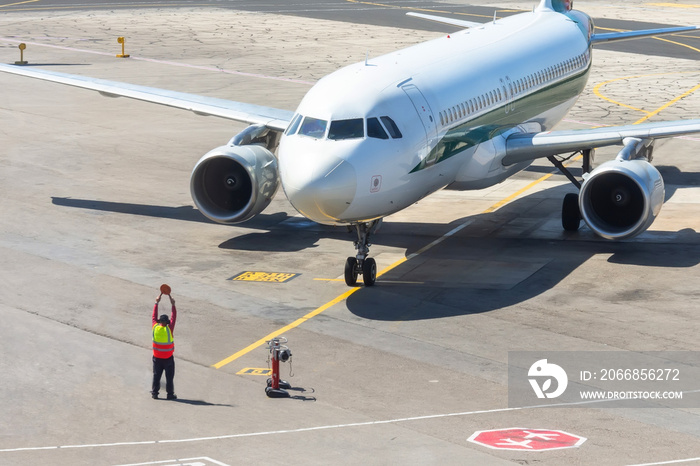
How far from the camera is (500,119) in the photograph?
95.9 feet

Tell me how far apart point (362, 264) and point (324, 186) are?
275 centimetres

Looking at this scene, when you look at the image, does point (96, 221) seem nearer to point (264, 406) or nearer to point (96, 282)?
point (96, 282)

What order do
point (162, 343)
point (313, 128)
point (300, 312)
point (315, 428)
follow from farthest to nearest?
point (313, 128)
point (300, 312)
point (162, 343)
point (315, 428)

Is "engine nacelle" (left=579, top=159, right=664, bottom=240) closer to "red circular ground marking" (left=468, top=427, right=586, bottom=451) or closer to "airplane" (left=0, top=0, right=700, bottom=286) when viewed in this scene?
"airplane" (left=0, top=0, right=700, bottom=286)

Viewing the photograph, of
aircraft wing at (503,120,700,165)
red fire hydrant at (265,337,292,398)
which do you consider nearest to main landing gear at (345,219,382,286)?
red fire hydrant at (265,337,292,398)

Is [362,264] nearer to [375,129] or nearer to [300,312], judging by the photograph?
[300,312]

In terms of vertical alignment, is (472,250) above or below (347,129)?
below

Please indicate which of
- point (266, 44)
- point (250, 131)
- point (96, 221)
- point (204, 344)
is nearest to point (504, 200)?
point (250, 131)

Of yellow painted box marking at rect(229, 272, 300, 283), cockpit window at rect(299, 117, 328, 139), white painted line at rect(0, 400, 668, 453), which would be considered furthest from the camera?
yellow painted box marking at rect(229, 272, 300, 283)

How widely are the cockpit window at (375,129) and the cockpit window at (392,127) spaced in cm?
16

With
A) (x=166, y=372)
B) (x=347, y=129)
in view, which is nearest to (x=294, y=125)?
(x=347, y=129)

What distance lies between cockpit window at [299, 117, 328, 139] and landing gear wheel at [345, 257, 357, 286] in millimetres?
2896

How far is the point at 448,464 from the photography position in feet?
51.9

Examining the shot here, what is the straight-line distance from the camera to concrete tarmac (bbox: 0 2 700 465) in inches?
668
